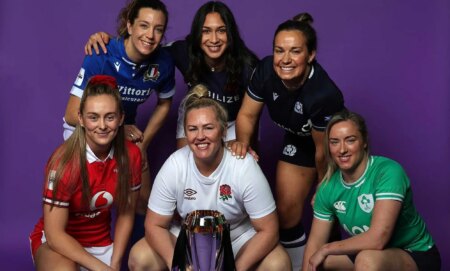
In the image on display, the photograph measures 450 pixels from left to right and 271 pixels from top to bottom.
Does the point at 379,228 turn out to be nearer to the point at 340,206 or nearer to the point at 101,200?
the point at 340,206

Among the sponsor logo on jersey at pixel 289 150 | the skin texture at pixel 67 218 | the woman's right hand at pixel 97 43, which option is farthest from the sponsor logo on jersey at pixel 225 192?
the woman's right hand at pixel 97 43

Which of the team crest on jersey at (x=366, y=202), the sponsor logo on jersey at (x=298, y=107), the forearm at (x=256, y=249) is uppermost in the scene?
the sponsor logo on jersey at (x=298, y=107)

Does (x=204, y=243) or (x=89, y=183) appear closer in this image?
(x=204, y=243)

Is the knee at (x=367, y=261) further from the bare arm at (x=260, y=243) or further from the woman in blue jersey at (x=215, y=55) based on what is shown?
the woman in blue jersey at (x=215, y=55)

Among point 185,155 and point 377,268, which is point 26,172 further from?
point 377,268

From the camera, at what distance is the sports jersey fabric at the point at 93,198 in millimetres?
2773

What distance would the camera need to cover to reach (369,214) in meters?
2.76

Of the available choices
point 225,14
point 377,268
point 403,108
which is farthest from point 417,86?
point 377,268

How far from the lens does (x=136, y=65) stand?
3.23 metres

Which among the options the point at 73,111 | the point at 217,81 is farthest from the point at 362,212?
the point at 73,111

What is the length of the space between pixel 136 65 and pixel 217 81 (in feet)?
1.14

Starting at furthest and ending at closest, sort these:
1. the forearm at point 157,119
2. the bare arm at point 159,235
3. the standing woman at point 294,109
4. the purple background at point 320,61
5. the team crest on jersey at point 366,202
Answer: the purple background at point 320,61 → the forearm at point 157,119 → the standing woman at point 294,109 → the bare arm at point 159,235 → the team crest on jersey at point 366,202

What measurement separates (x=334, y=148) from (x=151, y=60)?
0.94 metres

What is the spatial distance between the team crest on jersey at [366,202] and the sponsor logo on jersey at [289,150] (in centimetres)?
64
